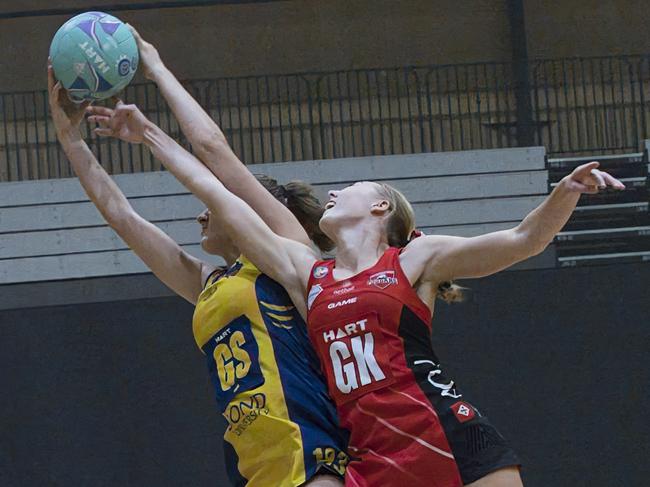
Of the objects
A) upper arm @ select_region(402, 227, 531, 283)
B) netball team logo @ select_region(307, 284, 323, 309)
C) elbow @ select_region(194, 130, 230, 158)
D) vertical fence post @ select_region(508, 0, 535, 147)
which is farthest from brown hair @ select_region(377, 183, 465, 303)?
vertical fence post @ select_region(508, 0, 535, 147)

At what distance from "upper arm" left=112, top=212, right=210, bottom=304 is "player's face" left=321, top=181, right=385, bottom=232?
1.34ft

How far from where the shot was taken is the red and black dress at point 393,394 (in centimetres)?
254

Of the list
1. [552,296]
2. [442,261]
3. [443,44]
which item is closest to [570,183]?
[442,261]

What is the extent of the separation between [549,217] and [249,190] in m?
0.81

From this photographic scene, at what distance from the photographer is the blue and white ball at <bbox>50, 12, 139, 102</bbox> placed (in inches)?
118

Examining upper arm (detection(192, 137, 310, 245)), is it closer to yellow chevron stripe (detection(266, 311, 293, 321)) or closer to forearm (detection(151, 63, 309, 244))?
forearm (detection(151, 63, 309, 244))

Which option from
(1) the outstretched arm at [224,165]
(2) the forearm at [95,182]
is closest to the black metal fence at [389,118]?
(2) the forearm at [95,182]

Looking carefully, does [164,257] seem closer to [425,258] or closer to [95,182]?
[95,182]

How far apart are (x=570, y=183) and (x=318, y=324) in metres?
0.65

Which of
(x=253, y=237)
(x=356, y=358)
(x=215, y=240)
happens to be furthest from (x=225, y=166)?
(x=356, y=358)

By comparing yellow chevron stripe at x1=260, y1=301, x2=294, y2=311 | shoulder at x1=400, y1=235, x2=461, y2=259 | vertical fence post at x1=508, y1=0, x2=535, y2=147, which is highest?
vertical fence post at x1=508, y1=0, x2=535, y2=147

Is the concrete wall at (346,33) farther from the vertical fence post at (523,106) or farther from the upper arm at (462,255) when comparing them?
the upper arm at (462,255)

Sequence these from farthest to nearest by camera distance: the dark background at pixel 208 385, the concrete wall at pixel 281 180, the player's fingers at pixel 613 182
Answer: the concrete wall at pixel 281 180 → the dark background at pixel 208 385 → the player's fingers at pixel 613 182

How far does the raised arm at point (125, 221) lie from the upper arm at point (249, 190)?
0.23 meters
